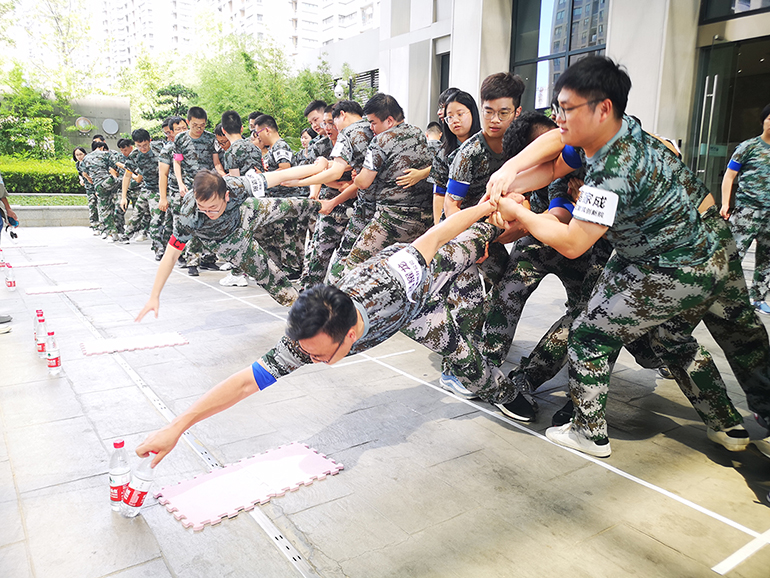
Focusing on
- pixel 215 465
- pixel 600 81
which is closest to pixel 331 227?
pixel 215 465

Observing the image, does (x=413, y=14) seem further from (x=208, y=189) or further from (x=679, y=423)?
(x=679, y=423)

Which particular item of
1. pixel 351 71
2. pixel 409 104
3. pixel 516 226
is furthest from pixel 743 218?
pixel 351 71

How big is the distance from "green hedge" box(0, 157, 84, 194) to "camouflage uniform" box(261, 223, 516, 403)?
820 inches

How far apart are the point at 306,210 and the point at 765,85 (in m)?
8.51

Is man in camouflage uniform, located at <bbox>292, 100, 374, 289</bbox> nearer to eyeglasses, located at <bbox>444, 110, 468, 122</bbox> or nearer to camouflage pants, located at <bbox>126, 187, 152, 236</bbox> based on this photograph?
eyeglasses, located at <bbox>444, 110, 468, 122</bbox>

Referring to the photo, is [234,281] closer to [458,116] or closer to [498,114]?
[458,116]

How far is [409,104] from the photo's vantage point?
16703 millimetres

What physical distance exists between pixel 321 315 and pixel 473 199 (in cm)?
213

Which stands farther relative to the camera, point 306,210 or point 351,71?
point 351,71

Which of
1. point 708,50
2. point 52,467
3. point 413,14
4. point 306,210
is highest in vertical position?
point 413,14

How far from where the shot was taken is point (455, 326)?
10.4 feet

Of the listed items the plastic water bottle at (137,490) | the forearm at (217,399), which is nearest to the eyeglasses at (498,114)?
the forearm at (217,399)

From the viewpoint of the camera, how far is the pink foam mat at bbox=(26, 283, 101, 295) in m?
7.02

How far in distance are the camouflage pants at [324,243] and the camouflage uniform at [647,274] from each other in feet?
11.1
